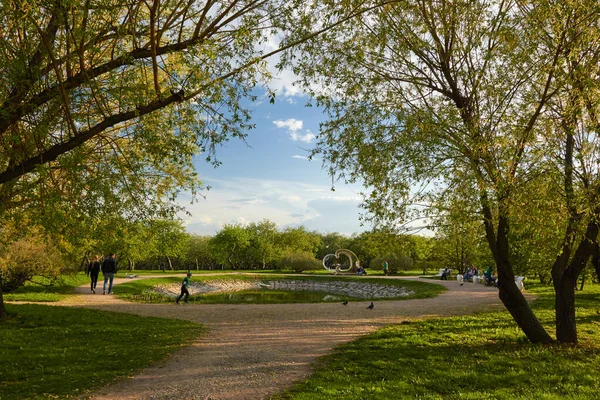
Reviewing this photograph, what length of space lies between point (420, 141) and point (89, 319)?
10663 millimetres

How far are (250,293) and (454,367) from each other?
73.8 feet

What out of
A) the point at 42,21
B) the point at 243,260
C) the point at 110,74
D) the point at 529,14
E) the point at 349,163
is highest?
the point at 529,14

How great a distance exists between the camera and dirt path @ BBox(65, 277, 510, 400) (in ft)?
20.1

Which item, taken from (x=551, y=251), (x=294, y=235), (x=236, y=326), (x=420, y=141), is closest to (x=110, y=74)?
(x=420, y=141)

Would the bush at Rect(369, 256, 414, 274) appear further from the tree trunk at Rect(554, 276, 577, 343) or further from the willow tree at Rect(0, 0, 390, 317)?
the willow tree at Rect(0, 0, 390, 317)

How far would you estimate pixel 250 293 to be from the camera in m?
28.7

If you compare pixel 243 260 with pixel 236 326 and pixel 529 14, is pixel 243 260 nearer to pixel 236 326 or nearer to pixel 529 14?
pixel 236 326

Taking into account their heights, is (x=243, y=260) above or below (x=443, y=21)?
below

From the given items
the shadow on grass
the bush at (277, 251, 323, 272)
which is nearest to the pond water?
the shadow on grass

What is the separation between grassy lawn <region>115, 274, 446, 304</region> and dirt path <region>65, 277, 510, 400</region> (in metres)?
2.96

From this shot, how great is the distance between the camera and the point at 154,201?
9203mm

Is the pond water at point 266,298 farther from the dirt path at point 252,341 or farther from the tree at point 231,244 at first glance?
the tree at point 231,244

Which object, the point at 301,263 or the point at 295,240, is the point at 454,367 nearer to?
the point at 301,263

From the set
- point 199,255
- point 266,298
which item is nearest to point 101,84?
point 266,298
